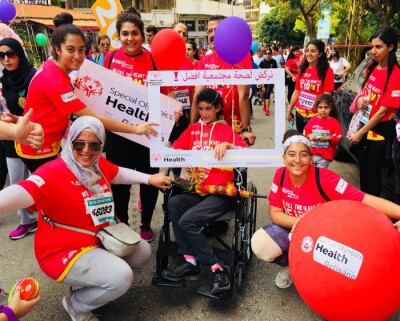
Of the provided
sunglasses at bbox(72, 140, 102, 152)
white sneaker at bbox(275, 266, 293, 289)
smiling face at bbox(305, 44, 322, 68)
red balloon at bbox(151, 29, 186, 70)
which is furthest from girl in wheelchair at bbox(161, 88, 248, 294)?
smiling face at bbox(305, 44, 322, 68)

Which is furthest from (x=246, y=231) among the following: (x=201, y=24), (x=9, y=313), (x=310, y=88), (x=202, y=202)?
(x=201, y=24)

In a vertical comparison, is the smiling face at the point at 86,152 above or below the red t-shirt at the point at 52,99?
below

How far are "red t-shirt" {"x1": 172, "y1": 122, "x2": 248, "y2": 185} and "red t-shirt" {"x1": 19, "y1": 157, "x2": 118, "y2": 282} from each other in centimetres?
89

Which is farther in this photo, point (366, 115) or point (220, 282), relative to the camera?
point (366, 115)

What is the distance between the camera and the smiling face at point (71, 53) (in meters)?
2.58

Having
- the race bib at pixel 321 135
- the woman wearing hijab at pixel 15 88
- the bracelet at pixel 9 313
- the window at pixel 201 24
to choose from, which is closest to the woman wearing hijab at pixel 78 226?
the bracelet at pixel 9 313

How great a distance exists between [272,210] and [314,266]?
771mm

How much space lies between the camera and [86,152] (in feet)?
7.52

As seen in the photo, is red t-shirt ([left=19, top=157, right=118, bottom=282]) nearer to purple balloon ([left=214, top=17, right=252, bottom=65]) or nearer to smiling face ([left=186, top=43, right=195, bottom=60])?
purple balloon ([left=214, top=17, right=252, bottom=65])

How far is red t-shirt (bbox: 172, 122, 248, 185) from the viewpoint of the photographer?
9.30 feet

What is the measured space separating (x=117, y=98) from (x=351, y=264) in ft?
6.90

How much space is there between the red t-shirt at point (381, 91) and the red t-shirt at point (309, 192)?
1.15 m

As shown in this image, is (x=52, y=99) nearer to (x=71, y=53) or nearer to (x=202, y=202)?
(x=71, y=53)

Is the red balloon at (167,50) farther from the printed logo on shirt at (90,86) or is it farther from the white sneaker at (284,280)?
the white sneaker at (284,280)
